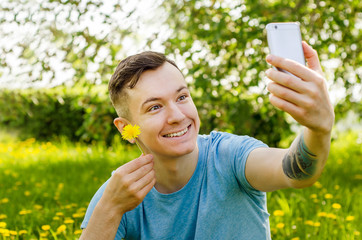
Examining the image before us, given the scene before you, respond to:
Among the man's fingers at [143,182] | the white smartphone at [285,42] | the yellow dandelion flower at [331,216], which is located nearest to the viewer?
the white smartphone at [285,42]

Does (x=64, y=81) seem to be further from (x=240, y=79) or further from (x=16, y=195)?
(x=240, y=79)

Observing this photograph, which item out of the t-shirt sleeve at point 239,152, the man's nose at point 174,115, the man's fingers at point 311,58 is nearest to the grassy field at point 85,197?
the t-shirt sleeve at point 239,152

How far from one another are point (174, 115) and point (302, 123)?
0.76 metres

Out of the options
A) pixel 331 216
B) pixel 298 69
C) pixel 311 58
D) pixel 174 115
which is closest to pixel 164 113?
pixel 174 115

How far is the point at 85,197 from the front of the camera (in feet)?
12.0

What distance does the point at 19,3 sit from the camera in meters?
4.05

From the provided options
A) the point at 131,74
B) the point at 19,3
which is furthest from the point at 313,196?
the point at 19,3

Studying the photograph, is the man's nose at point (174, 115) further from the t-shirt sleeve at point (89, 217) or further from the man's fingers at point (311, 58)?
the man's fingers at point (311, 58)

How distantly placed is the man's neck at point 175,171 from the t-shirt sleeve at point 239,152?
16 cm

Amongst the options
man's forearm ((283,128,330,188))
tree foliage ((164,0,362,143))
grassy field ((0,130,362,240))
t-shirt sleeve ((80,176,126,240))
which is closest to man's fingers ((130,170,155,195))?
t-shirt sleeve ((80,176,126,240))

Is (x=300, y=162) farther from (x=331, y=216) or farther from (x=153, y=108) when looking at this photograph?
(x=331, y=216)

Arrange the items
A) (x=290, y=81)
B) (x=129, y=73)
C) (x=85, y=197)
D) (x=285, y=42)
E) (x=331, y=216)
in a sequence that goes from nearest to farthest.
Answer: (x=290, y=81)
(x=285, y=42)
(x=129, y=73)
(x=331, y=216)
(x=85, y=197)

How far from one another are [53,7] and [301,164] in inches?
134

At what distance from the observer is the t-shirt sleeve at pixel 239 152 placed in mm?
1745
